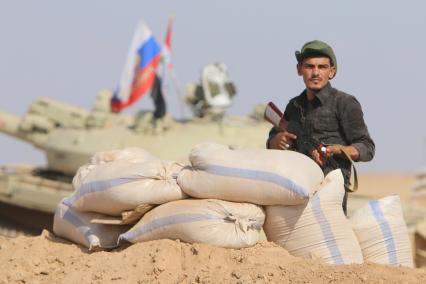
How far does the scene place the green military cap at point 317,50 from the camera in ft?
15.4

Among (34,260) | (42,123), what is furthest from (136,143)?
(34,260)

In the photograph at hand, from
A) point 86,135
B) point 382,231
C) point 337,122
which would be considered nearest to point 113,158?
point 337,122

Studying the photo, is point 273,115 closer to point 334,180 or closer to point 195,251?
point 334,180

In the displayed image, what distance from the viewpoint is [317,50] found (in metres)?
4.69

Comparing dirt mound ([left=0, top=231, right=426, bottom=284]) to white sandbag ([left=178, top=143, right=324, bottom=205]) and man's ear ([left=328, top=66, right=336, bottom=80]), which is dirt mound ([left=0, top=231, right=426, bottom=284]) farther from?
man's ear ([left=328, top=66, right=336, bottom=80])

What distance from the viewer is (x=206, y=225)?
4.34 metres

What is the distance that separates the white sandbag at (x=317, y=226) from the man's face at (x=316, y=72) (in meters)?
0.47

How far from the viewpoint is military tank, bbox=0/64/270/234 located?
521 inches

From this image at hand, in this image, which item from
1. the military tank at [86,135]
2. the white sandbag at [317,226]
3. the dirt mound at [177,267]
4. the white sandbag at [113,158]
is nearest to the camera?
Answer: the dirt mound at [177,267]

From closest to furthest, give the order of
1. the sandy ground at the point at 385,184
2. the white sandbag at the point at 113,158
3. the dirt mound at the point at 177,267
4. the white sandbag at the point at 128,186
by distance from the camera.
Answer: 1. the dirt mound at the point at 177,267
2. the white sandbag at the point at 128,186
3. the white sandbag at the point at 113,158
4. the sandy ground at the point at 385,184

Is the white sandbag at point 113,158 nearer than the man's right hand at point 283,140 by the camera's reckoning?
No

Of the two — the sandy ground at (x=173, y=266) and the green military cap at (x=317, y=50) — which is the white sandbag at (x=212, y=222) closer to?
the sandy ground at (x=173, y=266)

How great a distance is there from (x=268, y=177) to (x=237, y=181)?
145 millimetres

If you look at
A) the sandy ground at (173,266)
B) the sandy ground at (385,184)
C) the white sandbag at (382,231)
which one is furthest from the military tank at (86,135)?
the sandy ground at (385,184)
